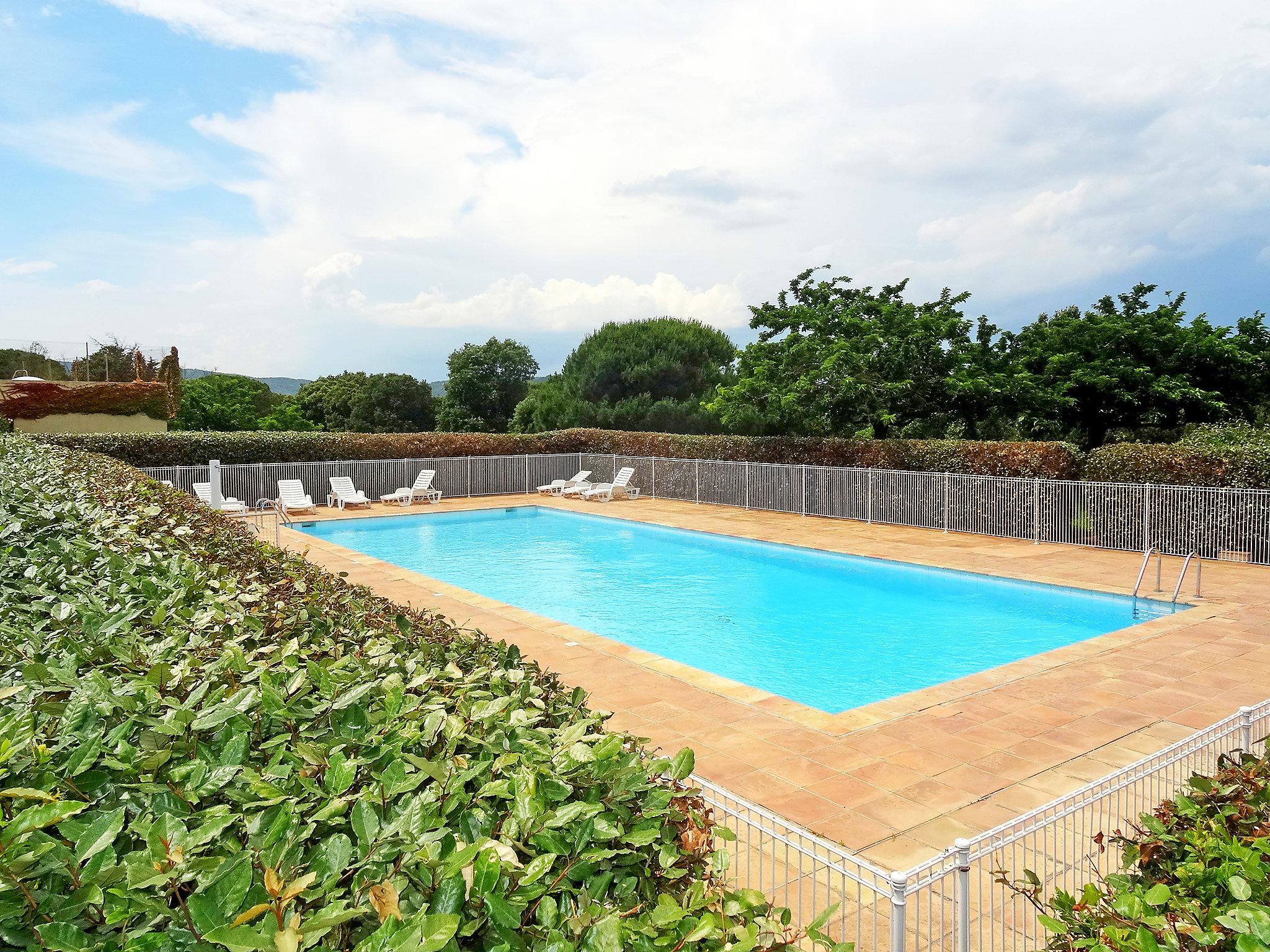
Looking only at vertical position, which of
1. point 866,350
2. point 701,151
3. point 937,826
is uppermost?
point 701,151

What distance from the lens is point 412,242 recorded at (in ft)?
67.5

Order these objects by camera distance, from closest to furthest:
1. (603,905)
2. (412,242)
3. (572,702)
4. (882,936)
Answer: (603,905) < (572,702) < (882,936) < (412,242)

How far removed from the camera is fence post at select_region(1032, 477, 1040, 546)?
50.8 feet

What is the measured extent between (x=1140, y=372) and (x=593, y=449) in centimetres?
1483

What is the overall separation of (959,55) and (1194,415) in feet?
48.4

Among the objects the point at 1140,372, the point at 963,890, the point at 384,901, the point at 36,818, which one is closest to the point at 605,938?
the point at 384,901

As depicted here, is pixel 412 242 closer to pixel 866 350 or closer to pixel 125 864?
pixel 866 350

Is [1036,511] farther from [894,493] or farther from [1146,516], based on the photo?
[894,493]

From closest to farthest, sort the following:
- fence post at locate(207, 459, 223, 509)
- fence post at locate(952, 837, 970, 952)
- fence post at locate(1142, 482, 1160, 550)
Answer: fence post at locate(952, 837, 970, 952), fence post at locate(1142, 482, 1160, 550), fence post at locate(207, 459, 223, 509)

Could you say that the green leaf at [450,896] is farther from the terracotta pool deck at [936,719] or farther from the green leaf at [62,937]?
the terracotta pool deck at [936,719]

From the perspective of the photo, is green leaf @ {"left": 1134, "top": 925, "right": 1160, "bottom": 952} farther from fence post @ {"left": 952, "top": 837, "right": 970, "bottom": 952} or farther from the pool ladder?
the pool ladder

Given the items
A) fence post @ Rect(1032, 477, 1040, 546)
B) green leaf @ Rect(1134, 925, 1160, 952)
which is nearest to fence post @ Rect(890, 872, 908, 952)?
green leaf @ Rect(1134, 925, 1160, 952)

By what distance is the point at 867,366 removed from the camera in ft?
69.7

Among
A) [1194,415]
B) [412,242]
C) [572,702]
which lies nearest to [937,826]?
[572,702]
